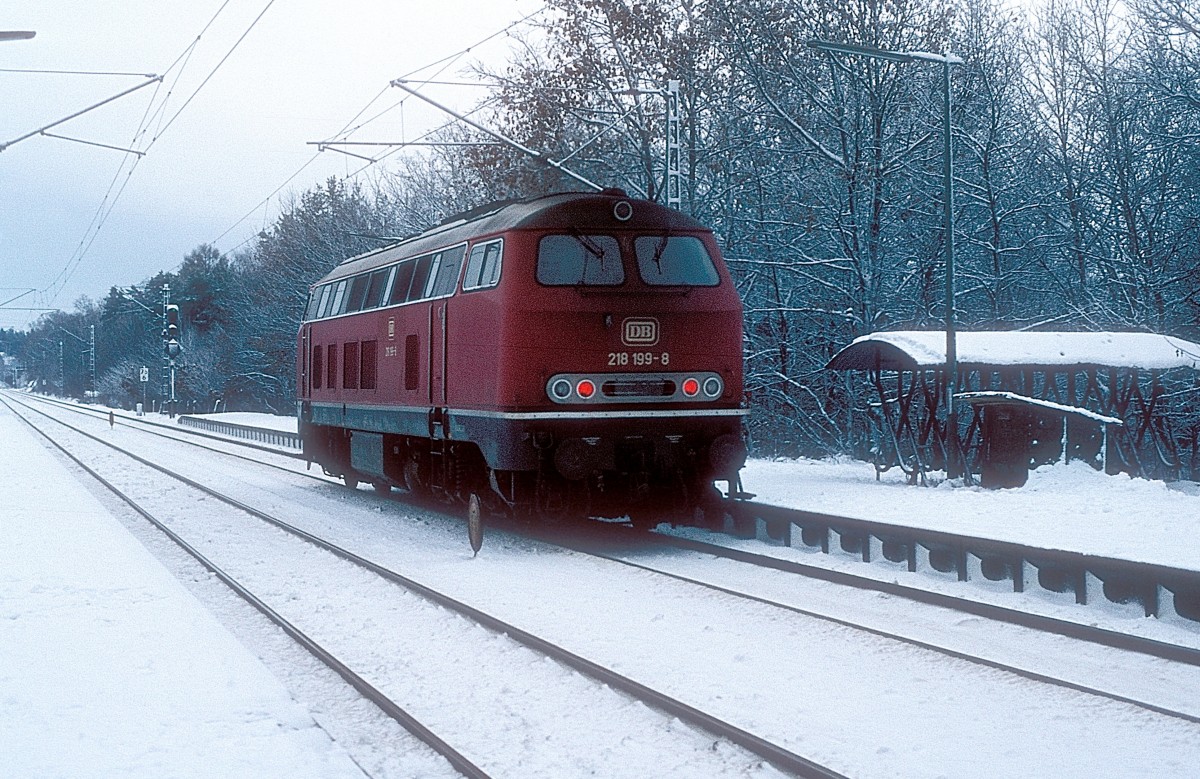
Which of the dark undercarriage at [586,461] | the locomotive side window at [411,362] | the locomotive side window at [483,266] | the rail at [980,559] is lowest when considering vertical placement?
the rail at [980,559]

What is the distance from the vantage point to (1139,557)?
32.4 feet

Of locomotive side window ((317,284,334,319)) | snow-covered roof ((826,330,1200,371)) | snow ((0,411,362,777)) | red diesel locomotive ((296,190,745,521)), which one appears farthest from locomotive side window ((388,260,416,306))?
snow-covered roof ((826,330,1200,371))

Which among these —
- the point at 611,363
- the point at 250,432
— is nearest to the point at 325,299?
the point at 611,363

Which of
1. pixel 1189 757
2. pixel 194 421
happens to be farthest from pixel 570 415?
pixel 194 421

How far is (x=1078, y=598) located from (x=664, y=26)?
791 inches

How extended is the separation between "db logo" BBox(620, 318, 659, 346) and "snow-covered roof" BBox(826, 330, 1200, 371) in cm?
612

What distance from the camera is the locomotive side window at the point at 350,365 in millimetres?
17875

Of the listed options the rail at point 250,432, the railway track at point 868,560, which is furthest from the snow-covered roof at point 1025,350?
the rail at point 250,432

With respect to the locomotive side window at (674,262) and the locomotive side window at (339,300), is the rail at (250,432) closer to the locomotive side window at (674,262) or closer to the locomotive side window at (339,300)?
the locomotive side window at (339,300)

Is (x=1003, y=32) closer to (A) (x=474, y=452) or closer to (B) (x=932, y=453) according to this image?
(B) (x=932, y=453)

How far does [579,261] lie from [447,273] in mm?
2119

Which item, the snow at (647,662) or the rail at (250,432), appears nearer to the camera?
the snow at (647,662)

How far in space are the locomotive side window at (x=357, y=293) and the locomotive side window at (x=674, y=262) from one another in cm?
585

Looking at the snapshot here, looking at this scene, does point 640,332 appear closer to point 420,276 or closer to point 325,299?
point 420,276
